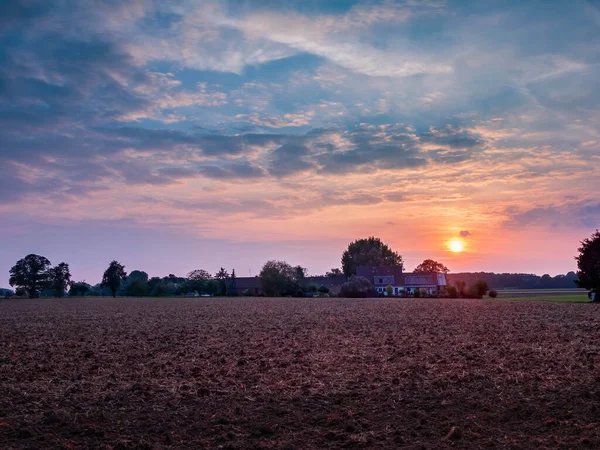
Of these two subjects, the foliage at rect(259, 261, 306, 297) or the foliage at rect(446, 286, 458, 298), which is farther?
the foliage at rect(259, 261, 306, 297)

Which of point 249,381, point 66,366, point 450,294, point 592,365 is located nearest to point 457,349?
point 592,365

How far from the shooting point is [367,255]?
161 meters

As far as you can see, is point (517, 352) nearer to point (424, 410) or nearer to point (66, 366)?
point (424, 410)

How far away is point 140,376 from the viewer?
16.1 metres

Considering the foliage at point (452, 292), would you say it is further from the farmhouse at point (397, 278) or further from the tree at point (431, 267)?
the tree at point (431, 267)

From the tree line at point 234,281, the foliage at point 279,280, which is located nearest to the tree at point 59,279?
the tree line at point 234,281

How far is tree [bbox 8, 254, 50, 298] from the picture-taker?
14875 centimetres

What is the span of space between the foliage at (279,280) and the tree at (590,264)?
5896cm

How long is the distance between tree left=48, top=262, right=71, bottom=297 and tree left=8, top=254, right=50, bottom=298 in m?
1.33

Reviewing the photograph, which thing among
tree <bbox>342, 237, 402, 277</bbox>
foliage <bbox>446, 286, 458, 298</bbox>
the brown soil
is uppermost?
tree <bbox>342, 237, 402, 277</bbox>

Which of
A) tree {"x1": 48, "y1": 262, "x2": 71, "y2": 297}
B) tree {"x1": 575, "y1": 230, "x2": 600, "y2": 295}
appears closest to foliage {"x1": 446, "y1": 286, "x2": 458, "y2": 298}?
tree {"x1": 575, "y1": 230, "x2": 600, "y2": 295}

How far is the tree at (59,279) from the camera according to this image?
496 ft

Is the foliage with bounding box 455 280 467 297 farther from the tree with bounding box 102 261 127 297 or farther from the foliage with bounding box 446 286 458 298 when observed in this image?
the tree with bounding box 102 261 127 297

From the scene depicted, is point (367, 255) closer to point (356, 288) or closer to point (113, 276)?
point (356, 288)
